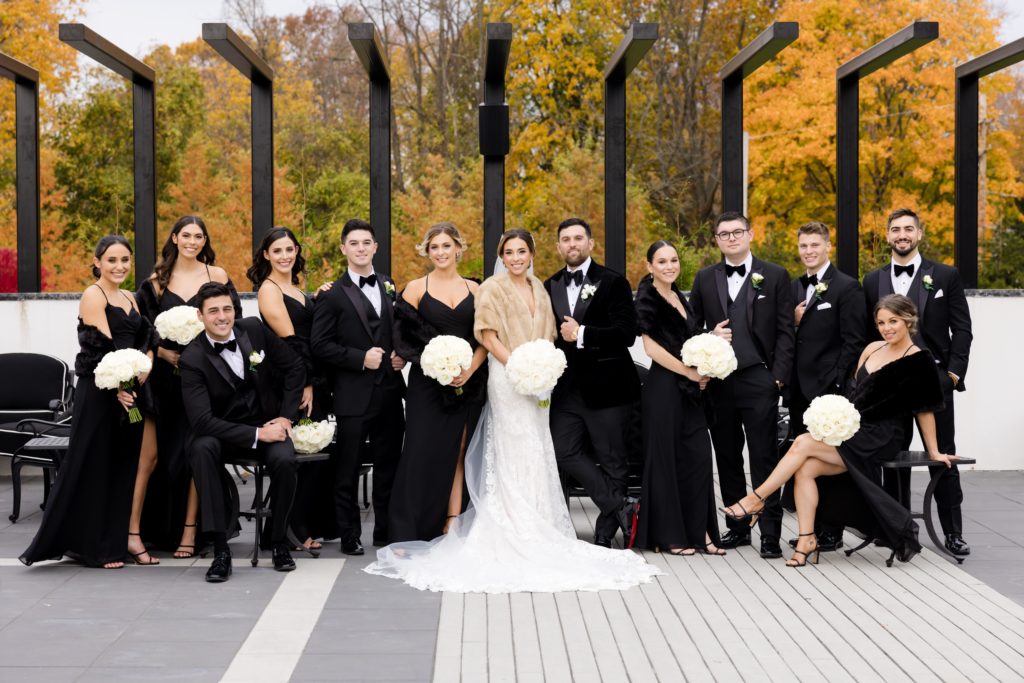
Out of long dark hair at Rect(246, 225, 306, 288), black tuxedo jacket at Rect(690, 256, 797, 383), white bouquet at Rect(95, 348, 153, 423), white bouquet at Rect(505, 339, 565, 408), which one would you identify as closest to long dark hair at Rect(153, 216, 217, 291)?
long dark hair at Rect(246, 225, 306, 288)

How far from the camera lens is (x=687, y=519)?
716 centimetres

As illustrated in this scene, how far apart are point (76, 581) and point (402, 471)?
189cm

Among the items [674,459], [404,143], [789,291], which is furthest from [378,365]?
[404,143]

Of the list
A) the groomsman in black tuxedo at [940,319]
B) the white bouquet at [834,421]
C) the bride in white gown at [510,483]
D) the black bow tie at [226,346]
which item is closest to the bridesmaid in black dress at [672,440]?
the bride in white gown at [510,483]

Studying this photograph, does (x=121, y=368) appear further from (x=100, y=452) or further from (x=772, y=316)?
(x=772, y=316)

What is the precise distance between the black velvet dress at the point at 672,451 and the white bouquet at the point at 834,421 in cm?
74

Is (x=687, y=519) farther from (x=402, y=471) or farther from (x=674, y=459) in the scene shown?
(x=402, y=471)

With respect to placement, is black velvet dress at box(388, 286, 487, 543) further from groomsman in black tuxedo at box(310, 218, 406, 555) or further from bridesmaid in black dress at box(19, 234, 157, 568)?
bridesmaid in black dress at box(19, 234, 157, 568)

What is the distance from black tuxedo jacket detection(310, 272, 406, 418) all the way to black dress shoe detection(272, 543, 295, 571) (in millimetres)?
907

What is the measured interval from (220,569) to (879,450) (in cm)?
371

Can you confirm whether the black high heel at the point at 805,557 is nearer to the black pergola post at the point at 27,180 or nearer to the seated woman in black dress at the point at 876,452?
the seated woman in black dress at the point at 876,452

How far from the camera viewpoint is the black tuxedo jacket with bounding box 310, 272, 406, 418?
23.5ft

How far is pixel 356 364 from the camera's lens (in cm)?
707

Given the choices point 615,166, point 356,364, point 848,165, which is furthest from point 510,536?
point 848,165
